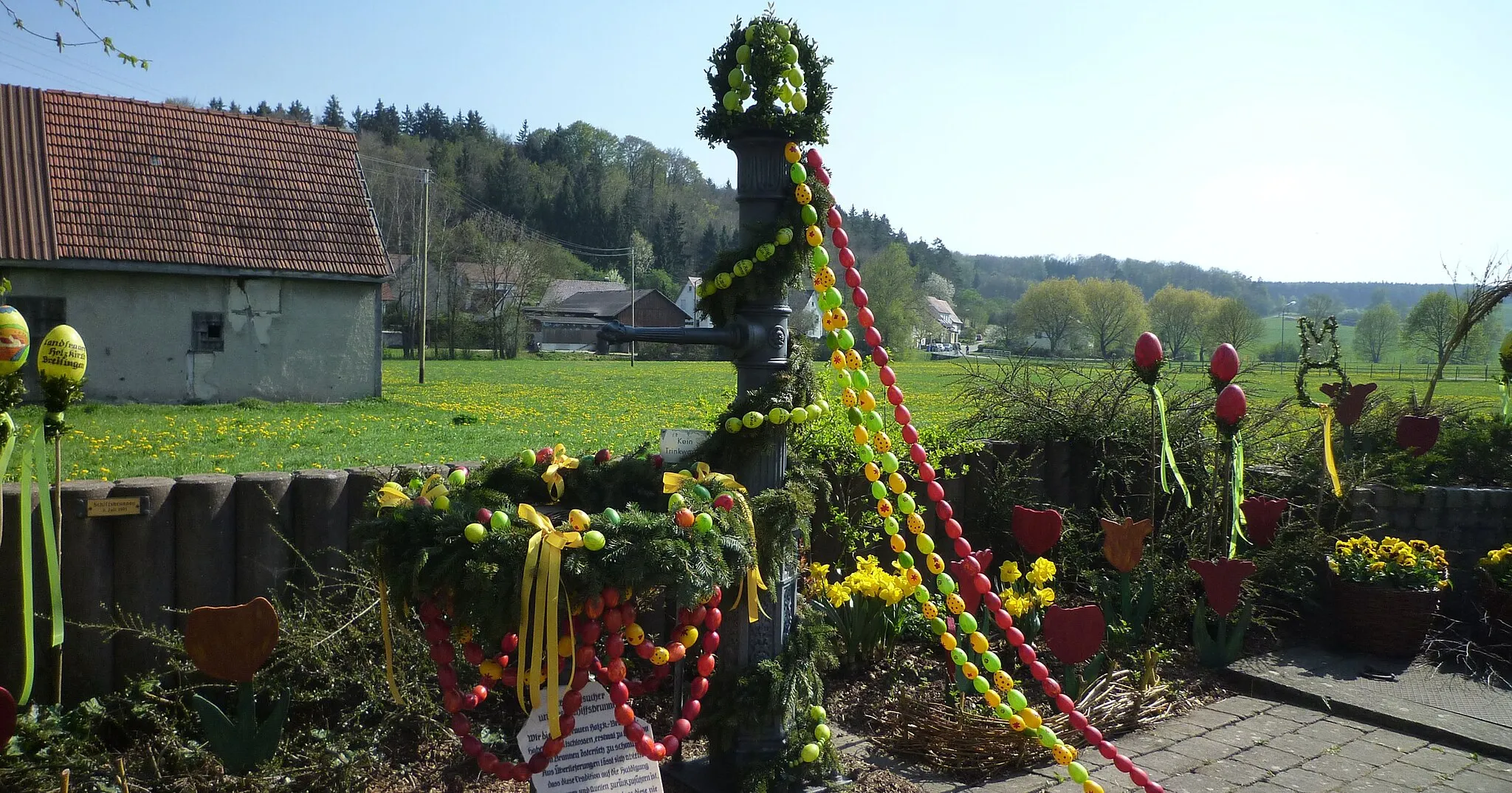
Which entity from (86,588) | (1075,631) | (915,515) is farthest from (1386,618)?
(86,588)

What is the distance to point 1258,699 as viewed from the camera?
4.95m

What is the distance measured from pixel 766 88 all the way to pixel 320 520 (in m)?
2.46

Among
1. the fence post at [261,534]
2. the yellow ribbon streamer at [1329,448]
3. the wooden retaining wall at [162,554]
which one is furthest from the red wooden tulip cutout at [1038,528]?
the fence post at [261,534]

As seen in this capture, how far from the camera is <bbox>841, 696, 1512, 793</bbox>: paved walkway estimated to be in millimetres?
3854

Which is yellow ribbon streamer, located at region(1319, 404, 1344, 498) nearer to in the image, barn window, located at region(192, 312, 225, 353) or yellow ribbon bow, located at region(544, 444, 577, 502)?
yellow ribbon bow, located at region(544, 444, 577, 502)

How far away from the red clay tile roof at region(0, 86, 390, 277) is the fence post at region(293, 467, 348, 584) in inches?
552

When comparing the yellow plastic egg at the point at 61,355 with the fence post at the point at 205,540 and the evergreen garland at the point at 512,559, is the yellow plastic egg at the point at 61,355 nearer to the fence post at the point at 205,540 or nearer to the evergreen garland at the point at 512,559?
the fence post at the point at 205,540

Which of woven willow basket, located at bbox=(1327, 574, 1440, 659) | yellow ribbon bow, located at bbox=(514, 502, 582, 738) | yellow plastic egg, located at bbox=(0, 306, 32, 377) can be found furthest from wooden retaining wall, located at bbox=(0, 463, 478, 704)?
woven willow basket, located at bbox=(1327, 574, 1440, 659)

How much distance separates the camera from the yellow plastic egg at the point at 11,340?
9.50 ft

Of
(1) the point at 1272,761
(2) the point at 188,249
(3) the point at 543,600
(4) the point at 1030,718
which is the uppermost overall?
(2) the point at 188,249

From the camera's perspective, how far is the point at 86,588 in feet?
11.8

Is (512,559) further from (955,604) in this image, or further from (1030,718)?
(1030,718)

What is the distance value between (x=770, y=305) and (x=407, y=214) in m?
62.4

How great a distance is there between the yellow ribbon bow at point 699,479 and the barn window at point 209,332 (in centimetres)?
1597
